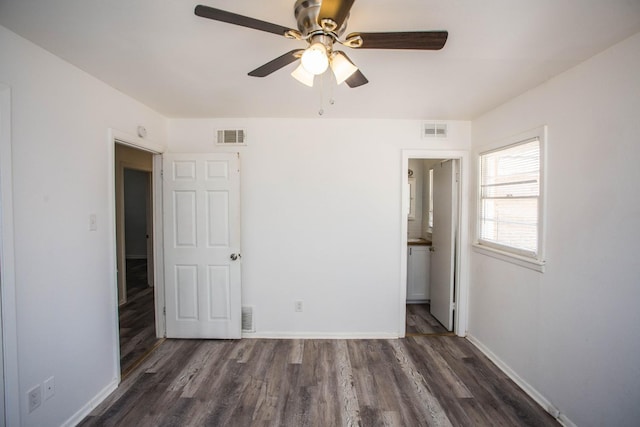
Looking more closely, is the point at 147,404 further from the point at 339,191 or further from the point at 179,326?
the point at 339,191

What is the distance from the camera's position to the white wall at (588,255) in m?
1.35

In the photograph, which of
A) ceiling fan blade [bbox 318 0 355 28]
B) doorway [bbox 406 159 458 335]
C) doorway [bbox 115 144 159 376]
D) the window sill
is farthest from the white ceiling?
doorway [bbox 115 144 159 376]

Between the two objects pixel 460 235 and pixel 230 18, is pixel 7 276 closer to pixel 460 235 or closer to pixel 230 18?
pixel 230 18

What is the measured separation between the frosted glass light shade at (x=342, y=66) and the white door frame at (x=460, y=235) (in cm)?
162

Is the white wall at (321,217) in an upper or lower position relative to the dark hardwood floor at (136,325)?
upper

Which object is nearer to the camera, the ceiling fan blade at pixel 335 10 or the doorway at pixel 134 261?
the ceiling fan blade at pixel 335 10

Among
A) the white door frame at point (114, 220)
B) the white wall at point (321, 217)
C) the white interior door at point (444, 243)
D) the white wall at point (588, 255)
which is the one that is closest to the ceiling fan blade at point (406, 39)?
the white wall at point (588, 255)

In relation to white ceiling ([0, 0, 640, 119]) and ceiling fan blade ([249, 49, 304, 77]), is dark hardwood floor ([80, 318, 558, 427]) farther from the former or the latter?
white ceiling ([0, 0, 640, 119])

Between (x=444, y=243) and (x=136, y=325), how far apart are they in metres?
3.87

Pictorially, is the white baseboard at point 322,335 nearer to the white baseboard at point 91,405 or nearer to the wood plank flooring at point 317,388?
the wood plank flooring at point 317,388

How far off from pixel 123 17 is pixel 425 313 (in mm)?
3974

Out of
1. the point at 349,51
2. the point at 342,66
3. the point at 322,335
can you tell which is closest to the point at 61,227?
the point at 342,66

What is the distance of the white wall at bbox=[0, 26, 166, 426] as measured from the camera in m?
1.38

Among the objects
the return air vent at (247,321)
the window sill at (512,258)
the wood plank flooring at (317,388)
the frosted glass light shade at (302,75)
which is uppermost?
the frosted glass light shade at (302,75)
